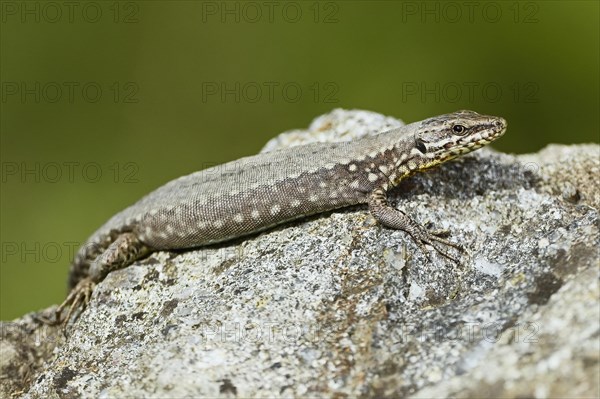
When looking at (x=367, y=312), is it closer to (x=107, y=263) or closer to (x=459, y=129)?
(x=459, y=129)

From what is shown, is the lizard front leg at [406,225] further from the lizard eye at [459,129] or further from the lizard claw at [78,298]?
the lizard claw at [78,298]

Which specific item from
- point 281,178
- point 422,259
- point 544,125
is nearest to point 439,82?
point 544,125

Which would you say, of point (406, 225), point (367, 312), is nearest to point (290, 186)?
point (406, 225)

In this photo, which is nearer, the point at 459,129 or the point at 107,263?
the point at 459,129

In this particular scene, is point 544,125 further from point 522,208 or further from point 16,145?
point 16,145

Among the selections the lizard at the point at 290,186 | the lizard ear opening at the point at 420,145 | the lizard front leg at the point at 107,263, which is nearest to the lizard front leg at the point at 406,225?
the lizard at the point at 290,186
